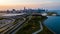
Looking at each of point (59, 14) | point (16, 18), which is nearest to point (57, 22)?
point (59, 14)

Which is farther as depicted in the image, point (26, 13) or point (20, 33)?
point (26, 13)

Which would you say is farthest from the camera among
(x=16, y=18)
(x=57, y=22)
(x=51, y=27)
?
(x=16, y=18)

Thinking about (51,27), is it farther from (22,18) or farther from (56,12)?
(22,18)

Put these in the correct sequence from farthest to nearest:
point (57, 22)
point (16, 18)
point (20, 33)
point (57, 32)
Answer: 1. point (16, 18)
2. point (57, 22)
3. point (57, 32)
4. point (20, 33)

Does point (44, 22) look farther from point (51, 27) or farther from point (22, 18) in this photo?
point (22, 18)

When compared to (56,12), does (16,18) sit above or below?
below

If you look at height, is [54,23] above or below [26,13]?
below

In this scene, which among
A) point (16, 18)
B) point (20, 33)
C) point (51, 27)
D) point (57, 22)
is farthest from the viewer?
point (16, 18)

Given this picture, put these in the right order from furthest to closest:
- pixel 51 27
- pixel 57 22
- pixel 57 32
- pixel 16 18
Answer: pixel 16 18 < pixel 57 22 < pixel 51 27 < pixel 57 32

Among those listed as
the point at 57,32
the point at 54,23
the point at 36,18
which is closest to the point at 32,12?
the point at 36,18
